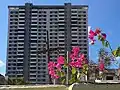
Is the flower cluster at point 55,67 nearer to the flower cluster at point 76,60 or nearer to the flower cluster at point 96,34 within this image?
the flower cluster at point 76,60

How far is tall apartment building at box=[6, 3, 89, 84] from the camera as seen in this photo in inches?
4715

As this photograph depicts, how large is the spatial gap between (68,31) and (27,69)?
20217 mm

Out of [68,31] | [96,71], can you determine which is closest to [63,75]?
[96,71]

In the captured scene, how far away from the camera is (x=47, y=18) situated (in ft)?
427

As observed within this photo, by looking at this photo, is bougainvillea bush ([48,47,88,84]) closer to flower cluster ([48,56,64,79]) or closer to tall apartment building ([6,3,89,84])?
flower cluster ([48,56,64,79])

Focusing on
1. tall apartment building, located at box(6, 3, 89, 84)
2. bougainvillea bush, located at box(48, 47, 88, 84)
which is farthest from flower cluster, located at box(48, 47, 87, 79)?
tall apartment building, located at box(6, 3, 89, 84)

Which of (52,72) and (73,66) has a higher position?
(73,66)

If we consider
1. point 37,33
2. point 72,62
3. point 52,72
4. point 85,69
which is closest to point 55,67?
point 52,72

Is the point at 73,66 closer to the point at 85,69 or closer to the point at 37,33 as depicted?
the point at 85,69

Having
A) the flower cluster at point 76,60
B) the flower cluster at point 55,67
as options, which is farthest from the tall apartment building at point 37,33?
the flower cluster at point 76,60

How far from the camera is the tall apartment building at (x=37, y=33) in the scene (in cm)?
11975

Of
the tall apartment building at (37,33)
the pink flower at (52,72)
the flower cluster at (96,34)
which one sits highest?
the tall apartment building at (37,33)

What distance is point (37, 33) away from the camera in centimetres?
12575

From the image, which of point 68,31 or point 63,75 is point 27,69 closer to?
point 68,31
